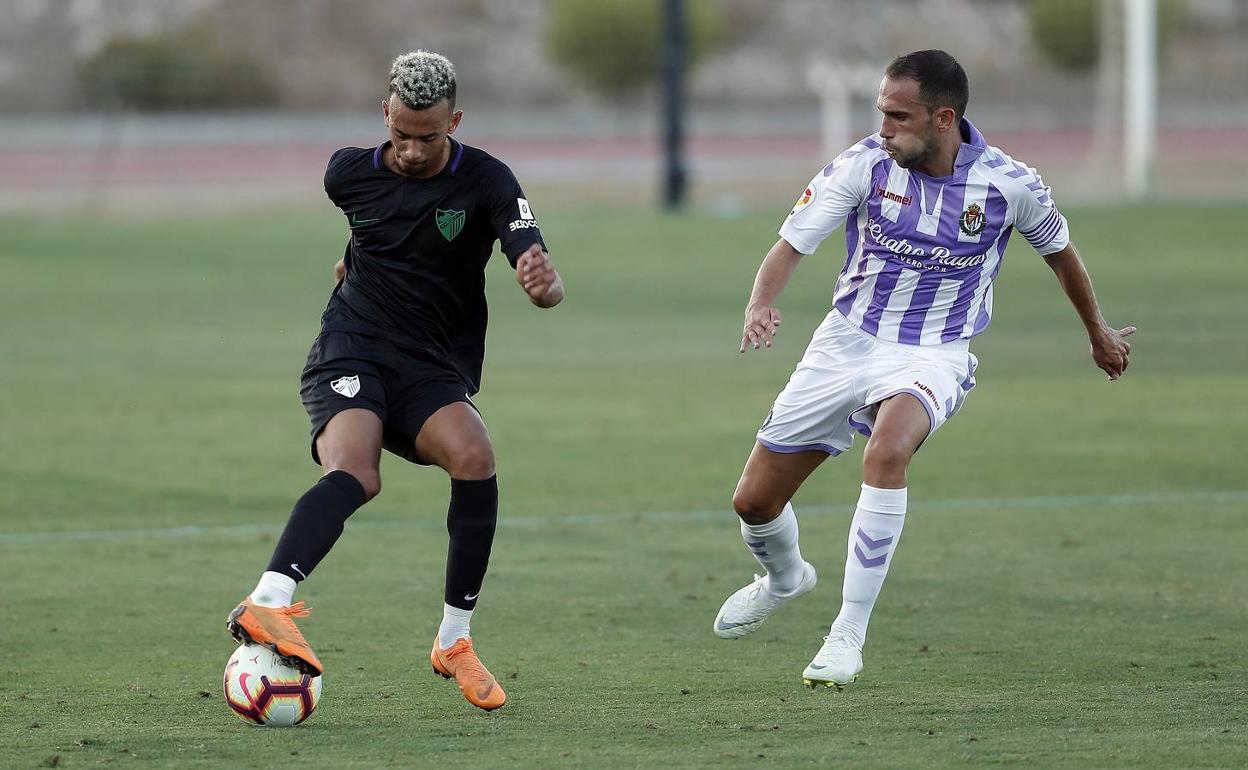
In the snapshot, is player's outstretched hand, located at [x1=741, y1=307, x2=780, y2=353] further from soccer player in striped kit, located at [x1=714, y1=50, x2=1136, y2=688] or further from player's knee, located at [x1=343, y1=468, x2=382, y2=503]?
player's knee, located at [x1=343, y1=468, x2=382, y2=503]

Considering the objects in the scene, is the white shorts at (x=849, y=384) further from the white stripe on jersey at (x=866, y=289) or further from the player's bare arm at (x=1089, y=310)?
the player's bare arm at (x=1089, y=310)

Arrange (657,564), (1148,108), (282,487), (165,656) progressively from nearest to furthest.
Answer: (165,656) → (657,564) → (282,487) → (1148,108)

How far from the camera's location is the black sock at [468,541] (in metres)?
6.00

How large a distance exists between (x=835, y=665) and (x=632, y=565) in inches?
97.7

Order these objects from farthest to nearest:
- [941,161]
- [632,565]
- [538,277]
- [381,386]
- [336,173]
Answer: [632,565]
[941,161]
[336,173]
[381,386]
[538,277]

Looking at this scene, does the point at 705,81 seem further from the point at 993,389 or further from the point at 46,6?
the point at 993,389

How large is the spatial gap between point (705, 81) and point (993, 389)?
174 ft

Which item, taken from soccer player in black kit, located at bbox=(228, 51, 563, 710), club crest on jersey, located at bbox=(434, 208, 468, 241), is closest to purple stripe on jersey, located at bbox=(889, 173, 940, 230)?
soccer player in black kit, located at bbox=(228, 51, 563, 710)

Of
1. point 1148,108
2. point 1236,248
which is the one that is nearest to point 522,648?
point 1236,248

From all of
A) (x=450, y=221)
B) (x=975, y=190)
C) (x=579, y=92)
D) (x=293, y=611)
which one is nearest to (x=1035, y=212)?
(x=975, y=190)

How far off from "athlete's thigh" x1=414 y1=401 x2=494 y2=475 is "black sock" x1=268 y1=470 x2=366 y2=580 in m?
0.32

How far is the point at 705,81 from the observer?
2596 inches

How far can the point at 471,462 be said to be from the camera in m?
5.91

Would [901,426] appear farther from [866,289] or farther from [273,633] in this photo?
[273,633]
